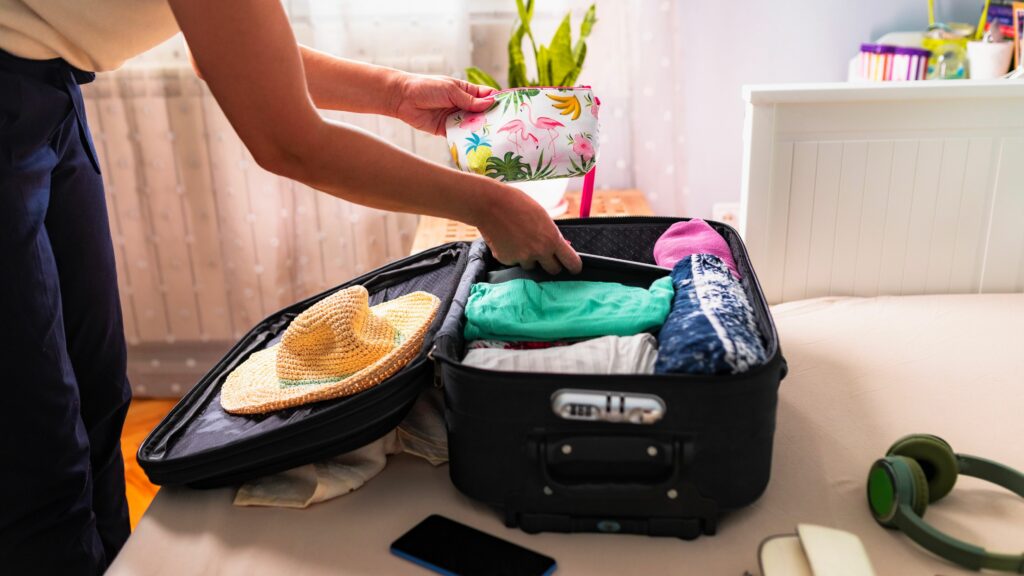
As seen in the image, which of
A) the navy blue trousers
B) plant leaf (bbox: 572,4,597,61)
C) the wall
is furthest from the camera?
the wall

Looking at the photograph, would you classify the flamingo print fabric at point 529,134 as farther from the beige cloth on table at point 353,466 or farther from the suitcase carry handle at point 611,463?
the suitcase carry handle at point 611,463

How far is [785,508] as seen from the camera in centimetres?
76

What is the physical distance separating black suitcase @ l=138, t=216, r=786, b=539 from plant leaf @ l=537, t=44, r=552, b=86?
3.47 feet

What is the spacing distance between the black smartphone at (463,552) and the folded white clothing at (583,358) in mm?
144

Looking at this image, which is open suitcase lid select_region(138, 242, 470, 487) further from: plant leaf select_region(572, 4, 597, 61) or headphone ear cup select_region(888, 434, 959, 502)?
plant leaf select_region(572, 4, 597, 61)

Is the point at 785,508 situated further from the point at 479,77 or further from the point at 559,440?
the point at 479,77

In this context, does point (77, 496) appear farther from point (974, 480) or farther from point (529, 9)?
point (529, 9)

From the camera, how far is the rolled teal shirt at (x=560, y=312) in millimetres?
854

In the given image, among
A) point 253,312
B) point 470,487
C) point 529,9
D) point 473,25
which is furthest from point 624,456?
point 253,312

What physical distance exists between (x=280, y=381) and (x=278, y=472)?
10 centimetres

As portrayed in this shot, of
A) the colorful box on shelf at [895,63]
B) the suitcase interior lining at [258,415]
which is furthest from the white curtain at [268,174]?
the suitcase interior lining at [258,415]

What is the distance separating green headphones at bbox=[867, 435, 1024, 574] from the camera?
2.19 feet

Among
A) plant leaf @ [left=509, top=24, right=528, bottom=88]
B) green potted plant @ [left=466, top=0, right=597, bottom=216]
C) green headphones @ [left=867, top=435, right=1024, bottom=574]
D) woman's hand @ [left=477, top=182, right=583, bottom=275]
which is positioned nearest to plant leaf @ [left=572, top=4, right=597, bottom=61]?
green potted plant @ [left=466, top=0, right=597, bottom=216]

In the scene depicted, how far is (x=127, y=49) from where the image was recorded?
3.16ft
